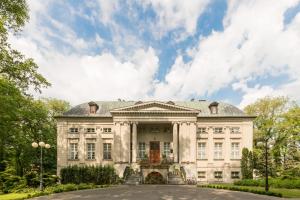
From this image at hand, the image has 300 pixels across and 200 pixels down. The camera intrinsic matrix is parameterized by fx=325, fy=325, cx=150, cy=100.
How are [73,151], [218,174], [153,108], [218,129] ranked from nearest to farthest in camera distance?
[153,108]
[218,174]
[73,151]
[218,129]

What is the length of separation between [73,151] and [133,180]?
1259 cm

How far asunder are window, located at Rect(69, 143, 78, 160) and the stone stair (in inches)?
443

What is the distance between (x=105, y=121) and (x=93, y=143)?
3760 millimetres

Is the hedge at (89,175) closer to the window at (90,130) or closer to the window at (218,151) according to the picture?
the window at (90,130)

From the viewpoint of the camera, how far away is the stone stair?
4027 cm

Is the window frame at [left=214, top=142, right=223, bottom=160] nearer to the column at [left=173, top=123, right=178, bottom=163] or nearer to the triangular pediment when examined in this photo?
the column at [left=173, top=123, right=178, bottom=163]

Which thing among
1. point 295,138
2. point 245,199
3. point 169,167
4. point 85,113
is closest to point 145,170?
point 169,167

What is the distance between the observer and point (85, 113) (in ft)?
164

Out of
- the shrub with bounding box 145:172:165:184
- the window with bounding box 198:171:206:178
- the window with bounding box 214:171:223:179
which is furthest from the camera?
the window with bounding box 214:171:223:179

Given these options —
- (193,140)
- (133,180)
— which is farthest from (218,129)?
(133,180)

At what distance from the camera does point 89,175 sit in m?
38.3

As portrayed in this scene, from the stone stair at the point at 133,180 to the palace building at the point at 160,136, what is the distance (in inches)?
194

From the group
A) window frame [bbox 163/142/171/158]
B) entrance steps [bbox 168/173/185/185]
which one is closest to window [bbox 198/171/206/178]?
window frame [bbox 163/142/171/158]

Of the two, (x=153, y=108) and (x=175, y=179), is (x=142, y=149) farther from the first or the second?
(x=175, y=179)
